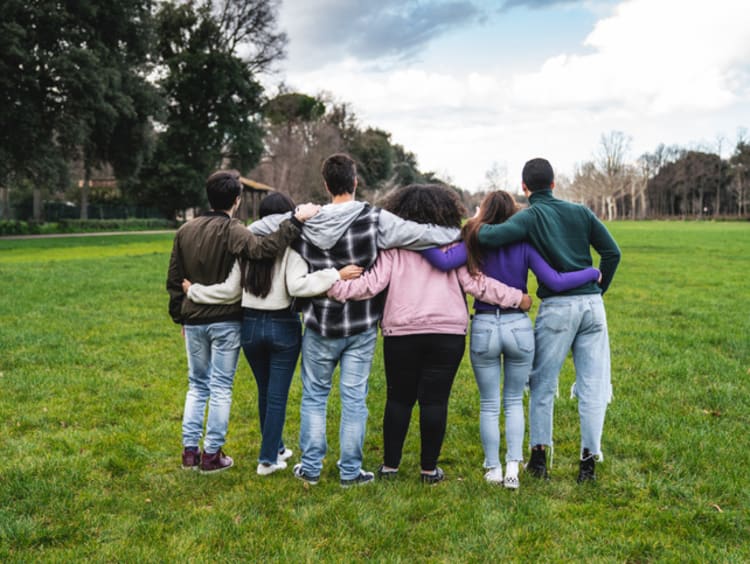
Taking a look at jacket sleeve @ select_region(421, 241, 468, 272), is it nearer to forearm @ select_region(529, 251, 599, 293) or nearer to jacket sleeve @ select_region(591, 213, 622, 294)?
forearm @ select_region(529, 251, 599, 293)

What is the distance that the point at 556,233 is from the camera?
3.73 meters

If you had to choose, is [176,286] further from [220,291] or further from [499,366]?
[499,366]

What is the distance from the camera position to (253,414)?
5590 millimetres

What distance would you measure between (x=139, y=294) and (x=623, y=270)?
13.8 meters

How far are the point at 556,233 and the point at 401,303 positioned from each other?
3.53 ft

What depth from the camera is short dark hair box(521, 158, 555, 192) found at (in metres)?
3.81

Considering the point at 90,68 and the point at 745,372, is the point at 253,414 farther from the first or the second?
the point at 90,68

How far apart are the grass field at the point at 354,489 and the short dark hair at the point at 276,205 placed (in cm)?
183

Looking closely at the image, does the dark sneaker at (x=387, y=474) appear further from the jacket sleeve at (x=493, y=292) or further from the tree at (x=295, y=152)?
the tree at (x=295, y=152)

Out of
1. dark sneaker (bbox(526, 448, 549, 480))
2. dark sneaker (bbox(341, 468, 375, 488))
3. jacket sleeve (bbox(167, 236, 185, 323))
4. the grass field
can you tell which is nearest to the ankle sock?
the grass field

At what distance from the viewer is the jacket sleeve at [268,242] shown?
11.9ft

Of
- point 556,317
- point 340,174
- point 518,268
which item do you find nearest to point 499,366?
point 556,317

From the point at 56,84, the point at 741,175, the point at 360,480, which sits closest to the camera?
the point at 360,480

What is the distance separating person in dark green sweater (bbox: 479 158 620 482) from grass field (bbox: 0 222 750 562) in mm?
510
